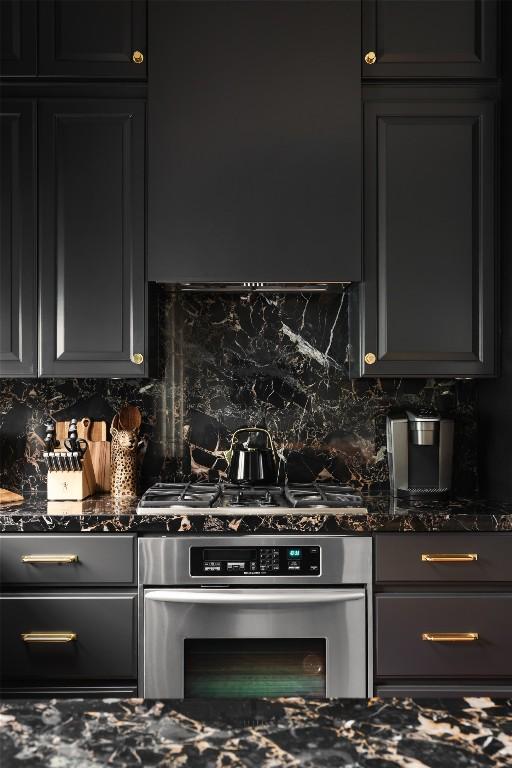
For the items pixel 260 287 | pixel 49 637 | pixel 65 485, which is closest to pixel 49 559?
pixel 49 637

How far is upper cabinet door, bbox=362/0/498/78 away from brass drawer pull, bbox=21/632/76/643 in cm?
225

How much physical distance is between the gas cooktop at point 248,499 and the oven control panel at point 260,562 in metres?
0.13

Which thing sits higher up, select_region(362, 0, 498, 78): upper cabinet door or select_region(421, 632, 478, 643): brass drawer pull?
select_region(362, 0, 498, 78): upper cabinet door

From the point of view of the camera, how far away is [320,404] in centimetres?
271

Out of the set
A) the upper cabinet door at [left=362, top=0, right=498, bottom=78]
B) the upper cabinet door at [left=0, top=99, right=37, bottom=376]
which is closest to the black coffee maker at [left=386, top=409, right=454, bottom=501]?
the upper cabinet door at [left=362, top=0, right=498, bottom=78]

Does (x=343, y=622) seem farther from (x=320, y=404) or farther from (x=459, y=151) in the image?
(x=459, y=151)

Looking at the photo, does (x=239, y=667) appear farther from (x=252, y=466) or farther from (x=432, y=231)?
(x=432, y=231)

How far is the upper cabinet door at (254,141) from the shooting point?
2297 millimetres

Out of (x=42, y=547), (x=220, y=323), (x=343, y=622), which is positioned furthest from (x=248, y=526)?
(x=220, y=323)

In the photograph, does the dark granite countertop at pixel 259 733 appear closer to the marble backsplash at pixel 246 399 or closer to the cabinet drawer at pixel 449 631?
the cabinet drawer at pixel 449 631

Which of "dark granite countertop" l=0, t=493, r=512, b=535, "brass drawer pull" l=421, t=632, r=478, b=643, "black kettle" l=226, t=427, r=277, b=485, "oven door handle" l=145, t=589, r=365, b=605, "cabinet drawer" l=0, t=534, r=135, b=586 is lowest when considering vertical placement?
"brass drawer pull" l=421, t=632, r=478, b=643

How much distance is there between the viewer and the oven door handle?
6.68ft

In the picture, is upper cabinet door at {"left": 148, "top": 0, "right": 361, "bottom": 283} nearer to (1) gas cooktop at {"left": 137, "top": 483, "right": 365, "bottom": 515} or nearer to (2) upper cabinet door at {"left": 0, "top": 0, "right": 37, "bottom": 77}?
(2) upper cabinet door at {"left": 0, "top": 0, "right": 37, "bottom": 77}

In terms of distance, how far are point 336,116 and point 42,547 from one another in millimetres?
1855
